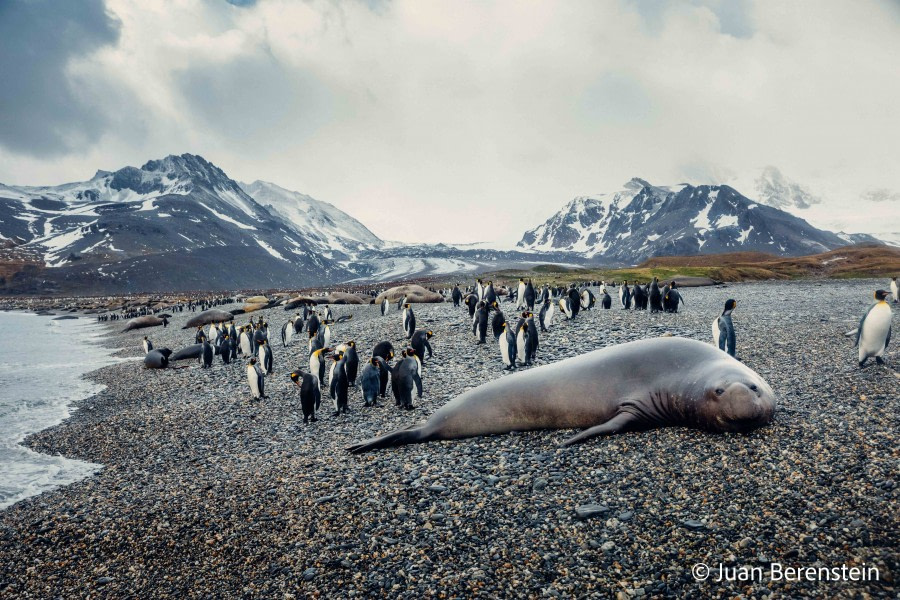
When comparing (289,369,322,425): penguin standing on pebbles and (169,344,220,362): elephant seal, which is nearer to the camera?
(289,369,322,425): penguin standing on pebbles

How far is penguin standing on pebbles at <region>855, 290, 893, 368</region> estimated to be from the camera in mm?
8547

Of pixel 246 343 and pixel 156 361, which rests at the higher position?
pixel 246 343

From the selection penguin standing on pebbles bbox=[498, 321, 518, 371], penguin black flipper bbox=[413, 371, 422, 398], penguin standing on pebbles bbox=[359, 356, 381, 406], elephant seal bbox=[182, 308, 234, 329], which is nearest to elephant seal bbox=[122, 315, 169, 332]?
elephant seal bbox=[182, 308, 234, 329]

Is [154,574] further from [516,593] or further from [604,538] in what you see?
[604,538]

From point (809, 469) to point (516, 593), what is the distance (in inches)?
122

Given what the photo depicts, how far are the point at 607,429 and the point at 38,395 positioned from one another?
17378 mm

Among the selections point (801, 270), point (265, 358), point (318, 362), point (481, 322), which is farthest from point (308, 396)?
point (801, 270)

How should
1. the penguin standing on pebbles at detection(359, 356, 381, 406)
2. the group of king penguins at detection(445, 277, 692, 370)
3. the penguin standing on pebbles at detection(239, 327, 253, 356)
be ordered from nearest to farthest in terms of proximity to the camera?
the penguin standing on pebbles at detection(359, 356, 381, 406) → the group of king penguins at detection(445, 277, 692, 370) → the penguin standing on pebbles at detection(239, 327, 253, 356)

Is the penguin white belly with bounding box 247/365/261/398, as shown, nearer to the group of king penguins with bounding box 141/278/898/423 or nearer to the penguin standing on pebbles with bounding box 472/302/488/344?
the group of king penguins with bounding box 141/278/898/423

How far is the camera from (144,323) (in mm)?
37750

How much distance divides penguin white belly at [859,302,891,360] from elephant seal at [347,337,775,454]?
438 cm

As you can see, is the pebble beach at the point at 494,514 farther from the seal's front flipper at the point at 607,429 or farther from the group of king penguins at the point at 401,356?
the group of king penguins at the point at 401,356

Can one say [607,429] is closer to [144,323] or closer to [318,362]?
[318,362]

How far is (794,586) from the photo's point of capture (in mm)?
3359
